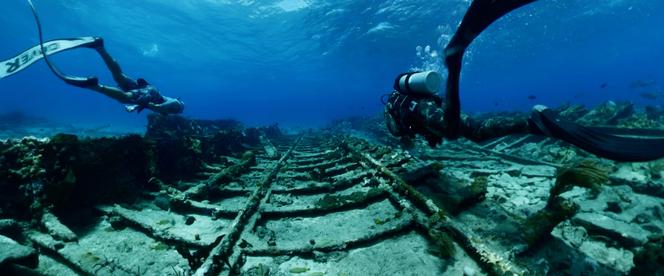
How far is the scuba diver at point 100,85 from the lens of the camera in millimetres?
7521

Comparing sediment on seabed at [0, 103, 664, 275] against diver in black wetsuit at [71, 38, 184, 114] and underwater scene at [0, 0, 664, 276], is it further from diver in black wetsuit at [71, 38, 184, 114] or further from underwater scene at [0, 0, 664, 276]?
diver in black wetsuit at [71, 38, 184, 114]

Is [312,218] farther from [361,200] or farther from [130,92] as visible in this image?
[130,92]

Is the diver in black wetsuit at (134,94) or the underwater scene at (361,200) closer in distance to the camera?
the underwater scene at (361,200)

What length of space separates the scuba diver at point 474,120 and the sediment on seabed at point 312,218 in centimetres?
68

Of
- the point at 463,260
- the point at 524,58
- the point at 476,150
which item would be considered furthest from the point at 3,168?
the point at 524,58

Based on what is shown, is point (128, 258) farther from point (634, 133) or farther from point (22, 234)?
point (634, 133)

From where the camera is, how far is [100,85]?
25.4 feet

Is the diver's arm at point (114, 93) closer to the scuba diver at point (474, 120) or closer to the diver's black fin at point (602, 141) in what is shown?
the scuba diver at point (474, 120)

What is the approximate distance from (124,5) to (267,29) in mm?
15380

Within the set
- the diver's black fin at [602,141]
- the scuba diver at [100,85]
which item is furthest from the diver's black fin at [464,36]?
the scuba diver at [100,85]

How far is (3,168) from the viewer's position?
4512 millimetres

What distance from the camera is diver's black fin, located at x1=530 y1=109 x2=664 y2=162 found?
2.99 m

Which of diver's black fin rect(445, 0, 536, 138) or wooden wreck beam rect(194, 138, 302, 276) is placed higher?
diver's black fin rect(445, 0, 536, 138)

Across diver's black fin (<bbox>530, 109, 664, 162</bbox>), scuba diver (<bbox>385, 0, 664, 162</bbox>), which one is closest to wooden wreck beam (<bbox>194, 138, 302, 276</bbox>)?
scuba diver (<bbox>385, 0, 664, 162</bbox>)
